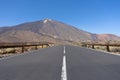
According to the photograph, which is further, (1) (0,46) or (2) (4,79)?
(1) (0,46)

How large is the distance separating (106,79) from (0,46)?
56.5 ft

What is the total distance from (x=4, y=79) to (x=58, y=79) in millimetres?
1926

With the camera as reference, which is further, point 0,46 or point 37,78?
point 0,46

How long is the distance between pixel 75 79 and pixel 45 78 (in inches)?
43.2

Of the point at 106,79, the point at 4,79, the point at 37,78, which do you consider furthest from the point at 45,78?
the point at 106,79

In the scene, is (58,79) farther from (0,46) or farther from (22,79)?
(0,46)

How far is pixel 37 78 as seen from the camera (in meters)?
8.81

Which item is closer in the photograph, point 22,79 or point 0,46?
point 22,79

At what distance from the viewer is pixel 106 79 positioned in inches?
329

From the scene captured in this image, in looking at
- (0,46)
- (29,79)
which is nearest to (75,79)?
(29,79)

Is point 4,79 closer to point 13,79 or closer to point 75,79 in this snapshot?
point 13,79

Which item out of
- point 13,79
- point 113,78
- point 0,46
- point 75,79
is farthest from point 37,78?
point 0,46

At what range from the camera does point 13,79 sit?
8.71m

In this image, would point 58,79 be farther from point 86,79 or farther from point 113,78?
point 113,78
